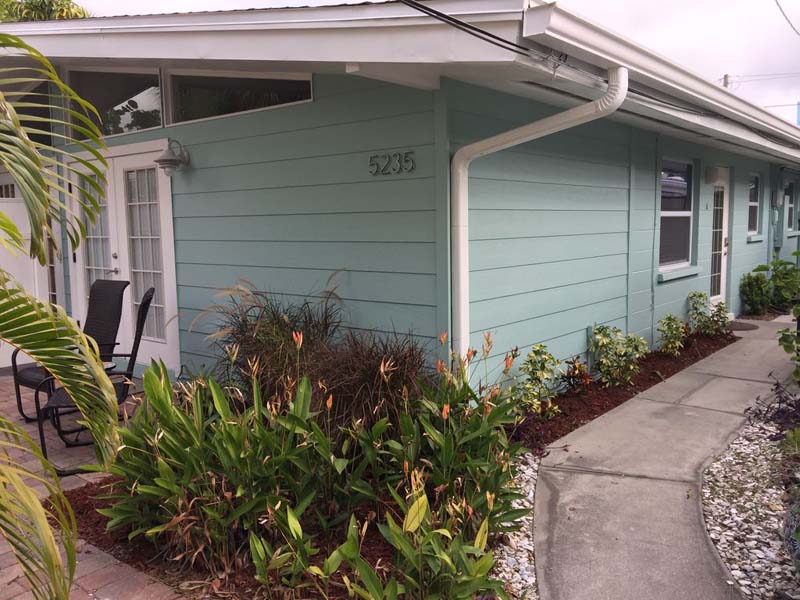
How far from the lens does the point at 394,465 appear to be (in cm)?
314

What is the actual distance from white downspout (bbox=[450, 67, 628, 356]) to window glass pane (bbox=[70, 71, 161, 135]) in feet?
10.3

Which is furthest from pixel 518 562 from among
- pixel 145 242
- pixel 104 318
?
pixel 145 242

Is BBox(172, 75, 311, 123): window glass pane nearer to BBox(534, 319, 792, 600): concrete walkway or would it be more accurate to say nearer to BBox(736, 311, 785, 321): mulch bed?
BBox(534, 319, 792, 600): concrete walkway

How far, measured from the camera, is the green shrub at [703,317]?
25.0 feet

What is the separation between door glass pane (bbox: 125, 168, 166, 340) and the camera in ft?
19.5

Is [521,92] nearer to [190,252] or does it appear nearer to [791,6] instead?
[190,252]

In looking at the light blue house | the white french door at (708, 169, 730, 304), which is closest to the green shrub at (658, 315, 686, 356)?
the light blue house

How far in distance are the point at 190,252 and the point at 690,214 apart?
224 inches

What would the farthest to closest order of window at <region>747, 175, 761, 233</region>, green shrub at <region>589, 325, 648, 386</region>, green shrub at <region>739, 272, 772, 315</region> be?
1. window at <region>747, 175, 761, 233</region>
2. green shrub at <region>739, 272, 772, 315</region>
3. green shrub at <region>589, 325, 648, 386</region>

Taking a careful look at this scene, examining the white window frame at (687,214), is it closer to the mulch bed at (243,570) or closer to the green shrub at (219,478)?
the mulch bed at (243,570)

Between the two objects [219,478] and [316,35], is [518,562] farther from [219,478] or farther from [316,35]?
[316,35]

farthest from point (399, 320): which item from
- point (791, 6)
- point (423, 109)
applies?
point (791, 6)

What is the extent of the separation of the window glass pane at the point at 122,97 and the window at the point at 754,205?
8703mm

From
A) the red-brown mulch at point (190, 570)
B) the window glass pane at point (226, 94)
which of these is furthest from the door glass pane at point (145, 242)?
the red-brown mulch at point (190, 570)
